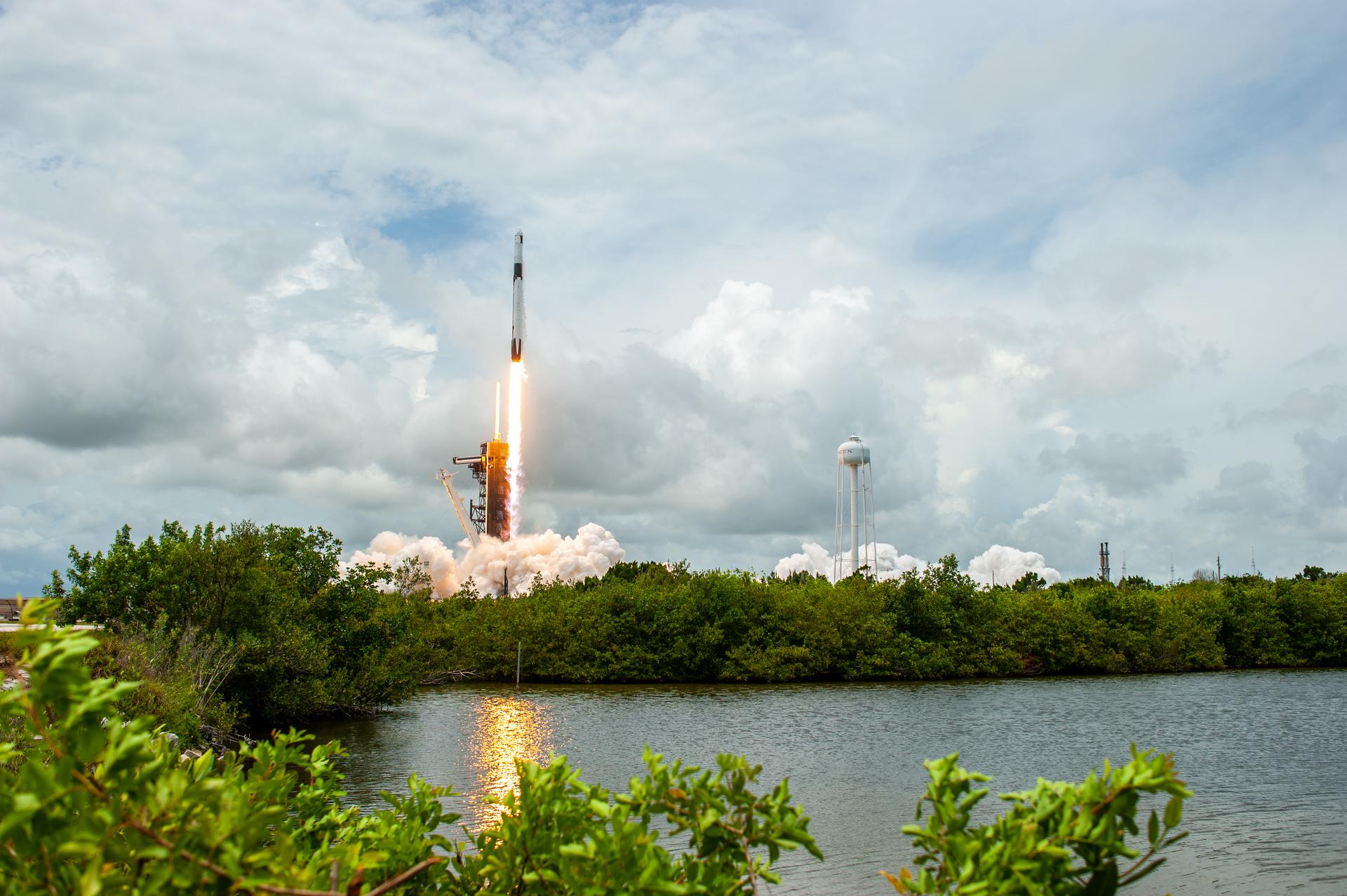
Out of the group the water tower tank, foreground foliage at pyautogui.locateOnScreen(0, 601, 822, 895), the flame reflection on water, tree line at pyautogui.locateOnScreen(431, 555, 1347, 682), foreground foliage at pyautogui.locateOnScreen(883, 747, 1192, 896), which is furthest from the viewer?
the water tower tank

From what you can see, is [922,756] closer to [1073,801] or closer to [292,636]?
[292,636]

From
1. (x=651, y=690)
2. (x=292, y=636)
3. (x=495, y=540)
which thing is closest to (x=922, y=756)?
(x=292, y=636)

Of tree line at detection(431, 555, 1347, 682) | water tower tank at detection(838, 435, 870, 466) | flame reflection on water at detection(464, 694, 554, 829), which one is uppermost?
water tower tank at detection(838, 435, 870, 466)

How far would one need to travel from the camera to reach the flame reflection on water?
21.6m

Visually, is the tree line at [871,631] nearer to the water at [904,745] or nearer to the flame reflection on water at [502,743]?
the water at [904,745]

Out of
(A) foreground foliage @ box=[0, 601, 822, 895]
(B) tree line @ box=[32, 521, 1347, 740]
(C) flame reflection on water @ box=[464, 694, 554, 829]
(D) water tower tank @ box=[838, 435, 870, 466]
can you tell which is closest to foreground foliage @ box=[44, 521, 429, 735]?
(B) tree line @ box=[32, 521, 1347, 740]

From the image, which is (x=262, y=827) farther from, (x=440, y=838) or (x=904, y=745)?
(x=904, y=745)

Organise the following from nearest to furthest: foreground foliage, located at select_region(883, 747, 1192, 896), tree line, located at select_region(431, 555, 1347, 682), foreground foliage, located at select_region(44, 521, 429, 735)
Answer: foreground foliage, located at select_region(883, 747, 1192, 896) → foreground foliage, located at select_region(44, 521, 429, 735) → tree line, located at select_region(431, 555, 1347, 682)

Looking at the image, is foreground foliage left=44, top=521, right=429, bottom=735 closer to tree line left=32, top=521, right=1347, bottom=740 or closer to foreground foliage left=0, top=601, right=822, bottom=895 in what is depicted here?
tree line left=32, top=521, right=1347, bottom=740

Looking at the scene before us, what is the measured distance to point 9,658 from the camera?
20.5m

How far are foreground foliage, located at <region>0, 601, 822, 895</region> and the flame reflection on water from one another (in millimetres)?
11642

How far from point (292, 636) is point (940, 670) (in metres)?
41.1

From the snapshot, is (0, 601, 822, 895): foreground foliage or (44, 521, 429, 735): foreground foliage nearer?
(0, 601, 822, 895): foreground foliage

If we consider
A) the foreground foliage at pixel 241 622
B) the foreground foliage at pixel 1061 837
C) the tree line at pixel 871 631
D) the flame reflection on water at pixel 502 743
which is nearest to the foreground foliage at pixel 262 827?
the foreground foliage at pixel 1061 837
